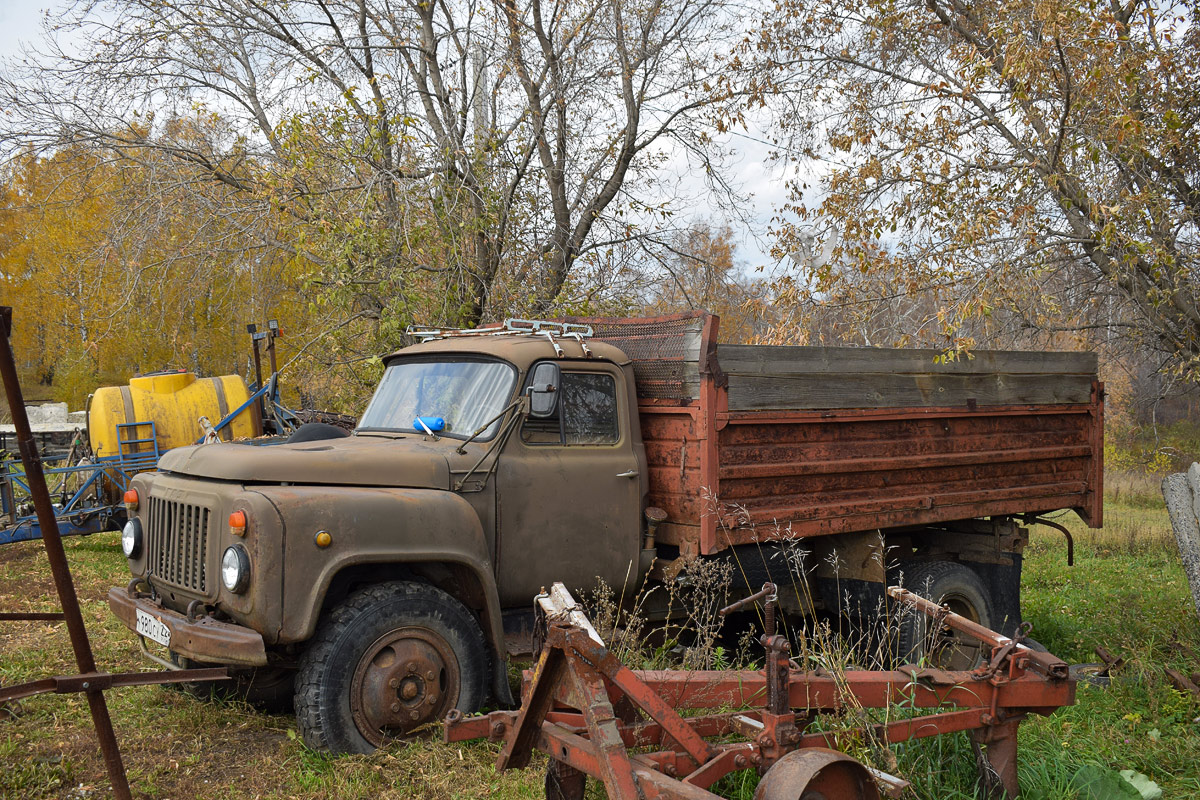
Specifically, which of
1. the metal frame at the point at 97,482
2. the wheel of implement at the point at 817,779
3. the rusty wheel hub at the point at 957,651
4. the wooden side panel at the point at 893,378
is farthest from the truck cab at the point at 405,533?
the metal frame at the point at 97,482

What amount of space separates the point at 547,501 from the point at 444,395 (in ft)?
2.94

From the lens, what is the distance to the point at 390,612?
445cm

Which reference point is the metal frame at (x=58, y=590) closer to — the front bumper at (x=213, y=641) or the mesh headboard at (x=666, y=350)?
the front bumper at (x=213, y=641)

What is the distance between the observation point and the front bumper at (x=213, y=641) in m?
4.06

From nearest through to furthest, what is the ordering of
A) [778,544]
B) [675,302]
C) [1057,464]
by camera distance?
[778,544] < [1057,464] < [675,302]

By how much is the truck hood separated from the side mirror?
0.55m

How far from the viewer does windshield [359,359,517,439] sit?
17.2 feet

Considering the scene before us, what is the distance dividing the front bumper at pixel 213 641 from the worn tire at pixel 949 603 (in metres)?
4.09

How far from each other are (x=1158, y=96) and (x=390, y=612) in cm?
779

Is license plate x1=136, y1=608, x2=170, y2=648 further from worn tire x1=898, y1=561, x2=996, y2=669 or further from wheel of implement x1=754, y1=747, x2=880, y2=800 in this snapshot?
worn tire x1=898, y1=561, x2=996, y2=669

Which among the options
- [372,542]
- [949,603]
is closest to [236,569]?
[372,542]

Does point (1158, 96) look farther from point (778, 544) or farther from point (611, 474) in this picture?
point (611, 474)

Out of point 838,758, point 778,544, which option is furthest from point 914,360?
point 838,758

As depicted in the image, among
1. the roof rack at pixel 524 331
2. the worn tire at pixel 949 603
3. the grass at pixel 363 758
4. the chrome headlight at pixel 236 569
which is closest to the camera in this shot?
the grass at pixel 363 758
